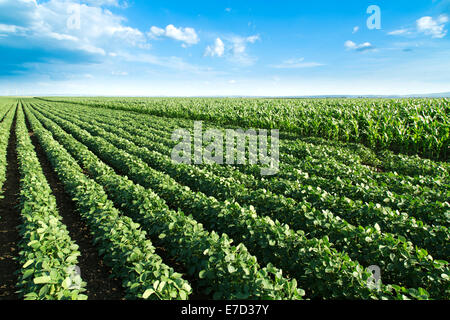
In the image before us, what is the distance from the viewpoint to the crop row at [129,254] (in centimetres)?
291

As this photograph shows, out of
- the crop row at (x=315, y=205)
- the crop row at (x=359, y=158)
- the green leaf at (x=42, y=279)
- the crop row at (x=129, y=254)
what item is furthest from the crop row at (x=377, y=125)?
the green leaf at (x=42, y=279)

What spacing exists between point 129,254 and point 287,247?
2.29m

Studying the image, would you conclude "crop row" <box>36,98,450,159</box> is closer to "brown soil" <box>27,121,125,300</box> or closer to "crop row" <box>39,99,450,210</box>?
"crop row" <box>39,99,450,210</box>

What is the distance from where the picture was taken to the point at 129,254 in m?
3.59

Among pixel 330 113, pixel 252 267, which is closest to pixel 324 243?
Answer: pixel 252 267

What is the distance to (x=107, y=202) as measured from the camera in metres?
5.08

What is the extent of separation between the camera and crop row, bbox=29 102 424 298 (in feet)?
9.97

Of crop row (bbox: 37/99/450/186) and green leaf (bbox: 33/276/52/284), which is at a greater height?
crop row (bbox: 37/99/450/186)

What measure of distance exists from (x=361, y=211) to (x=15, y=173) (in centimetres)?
1148

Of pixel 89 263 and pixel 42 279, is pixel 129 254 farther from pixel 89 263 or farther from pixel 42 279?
pixel 89 263

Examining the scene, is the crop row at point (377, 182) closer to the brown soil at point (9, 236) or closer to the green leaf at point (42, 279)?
the green leaf at point (42, 279)

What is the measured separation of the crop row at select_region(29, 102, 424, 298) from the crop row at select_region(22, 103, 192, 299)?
4.33ft

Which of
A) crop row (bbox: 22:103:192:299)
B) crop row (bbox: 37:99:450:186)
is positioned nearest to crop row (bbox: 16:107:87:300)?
crop row (bbox: 22:103:192:299)
